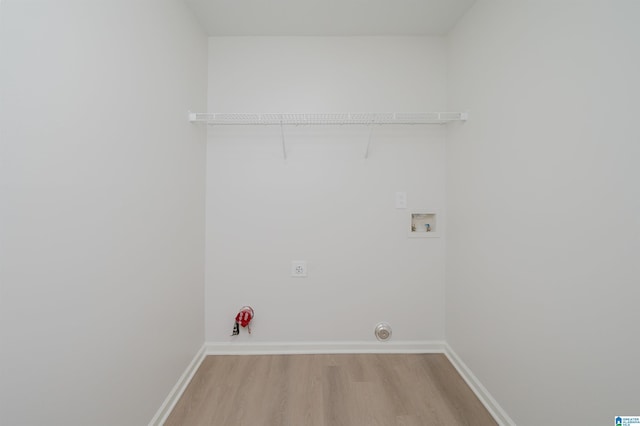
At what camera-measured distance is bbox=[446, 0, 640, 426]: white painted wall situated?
0.89 m

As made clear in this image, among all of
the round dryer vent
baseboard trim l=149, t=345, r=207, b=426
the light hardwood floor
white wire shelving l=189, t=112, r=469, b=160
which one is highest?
white wire shelving l=189, t=112, r=469, b=160

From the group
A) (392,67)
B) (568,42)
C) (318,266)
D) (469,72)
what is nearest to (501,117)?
(568,42)

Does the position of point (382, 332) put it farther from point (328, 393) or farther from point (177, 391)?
point (177, 391)

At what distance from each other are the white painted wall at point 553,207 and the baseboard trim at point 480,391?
0.05 m

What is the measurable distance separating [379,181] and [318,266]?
2.91 ft

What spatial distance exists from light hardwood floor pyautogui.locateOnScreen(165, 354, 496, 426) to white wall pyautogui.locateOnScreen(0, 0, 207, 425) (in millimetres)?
315

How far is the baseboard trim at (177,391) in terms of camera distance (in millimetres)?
1422

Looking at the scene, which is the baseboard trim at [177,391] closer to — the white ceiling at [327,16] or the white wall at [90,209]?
the white wall at [90,209]

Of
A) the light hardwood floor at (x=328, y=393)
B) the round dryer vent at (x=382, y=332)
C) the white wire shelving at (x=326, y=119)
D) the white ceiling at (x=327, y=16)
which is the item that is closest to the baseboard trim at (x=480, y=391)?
the light hardwood floor at (x=328, y=393)

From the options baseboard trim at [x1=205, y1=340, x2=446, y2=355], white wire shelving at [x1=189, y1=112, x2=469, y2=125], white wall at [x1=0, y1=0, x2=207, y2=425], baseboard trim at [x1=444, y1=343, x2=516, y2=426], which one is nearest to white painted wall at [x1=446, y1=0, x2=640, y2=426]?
baseboard trim at [x1=444, y1=343, x2=516, y2=426]

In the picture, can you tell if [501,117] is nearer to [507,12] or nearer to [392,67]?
[507,12]

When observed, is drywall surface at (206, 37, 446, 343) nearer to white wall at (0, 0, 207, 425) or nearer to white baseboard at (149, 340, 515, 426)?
white baseboard at (149, 340, 515, 426)

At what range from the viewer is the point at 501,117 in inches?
57.4

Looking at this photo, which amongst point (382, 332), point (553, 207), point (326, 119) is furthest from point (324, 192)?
point (553, 207)
